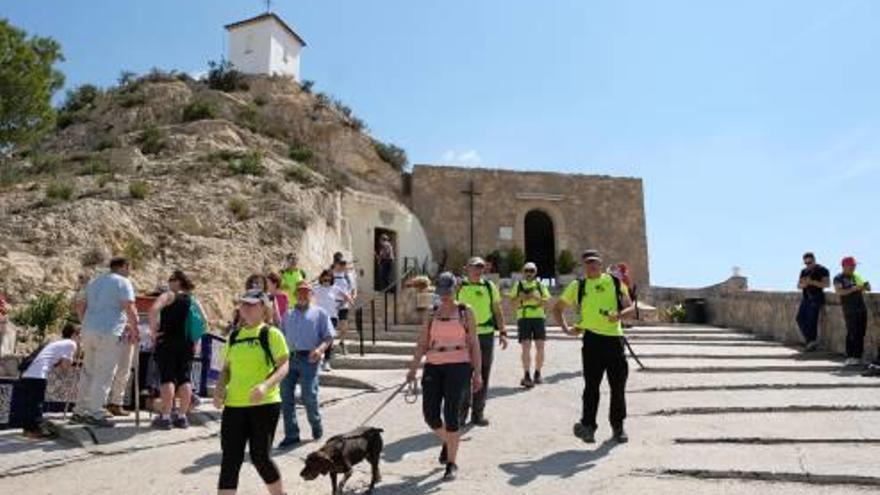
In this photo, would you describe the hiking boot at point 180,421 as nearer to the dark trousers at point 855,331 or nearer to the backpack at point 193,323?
the backpack at point 193,323

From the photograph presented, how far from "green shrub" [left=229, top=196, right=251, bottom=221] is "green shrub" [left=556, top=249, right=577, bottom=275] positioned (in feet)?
39.0

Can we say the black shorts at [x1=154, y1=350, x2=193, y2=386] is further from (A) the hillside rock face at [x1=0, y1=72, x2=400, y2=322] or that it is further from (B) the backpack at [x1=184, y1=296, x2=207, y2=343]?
(A) the hillside rock face at [x1=0, y1=72, x2=400, y2=322]

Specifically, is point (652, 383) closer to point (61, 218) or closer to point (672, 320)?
point (672, 320)

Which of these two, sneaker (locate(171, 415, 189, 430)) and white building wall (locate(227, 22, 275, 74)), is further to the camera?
white building wall (locate(227, 22, 275, 74))

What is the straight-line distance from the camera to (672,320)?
20703mm

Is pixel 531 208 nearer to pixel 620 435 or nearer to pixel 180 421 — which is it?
pixel 620 435

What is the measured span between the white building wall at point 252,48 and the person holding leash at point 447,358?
91.3ft

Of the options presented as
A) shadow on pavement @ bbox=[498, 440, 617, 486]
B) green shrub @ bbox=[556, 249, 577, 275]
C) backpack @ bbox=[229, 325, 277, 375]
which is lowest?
shadow on pavement @ bbox=[498, 440, 617, 486]

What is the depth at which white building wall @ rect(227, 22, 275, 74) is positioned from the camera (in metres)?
31.9

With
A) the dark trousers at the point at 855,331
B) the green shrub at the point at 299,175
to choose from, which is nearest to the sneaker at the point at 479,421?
the dark trousers at the point at 855,331

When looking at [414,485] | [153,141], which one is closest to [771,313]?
[414,485]

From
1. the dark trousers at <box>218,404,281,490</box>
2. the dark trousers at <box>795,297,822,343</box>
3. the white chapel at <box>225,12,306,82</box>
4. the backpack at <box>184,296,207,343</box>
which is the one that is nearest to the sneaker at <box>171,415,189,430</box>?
the backpack at <box>184,296,207,343</box>

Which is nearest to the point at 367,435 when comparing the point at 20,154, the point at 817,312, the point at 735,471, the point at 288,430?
the point at 288,430

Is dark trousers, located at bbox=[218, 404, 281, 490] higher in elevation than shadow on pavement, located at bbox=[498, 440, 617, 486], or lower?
higher
